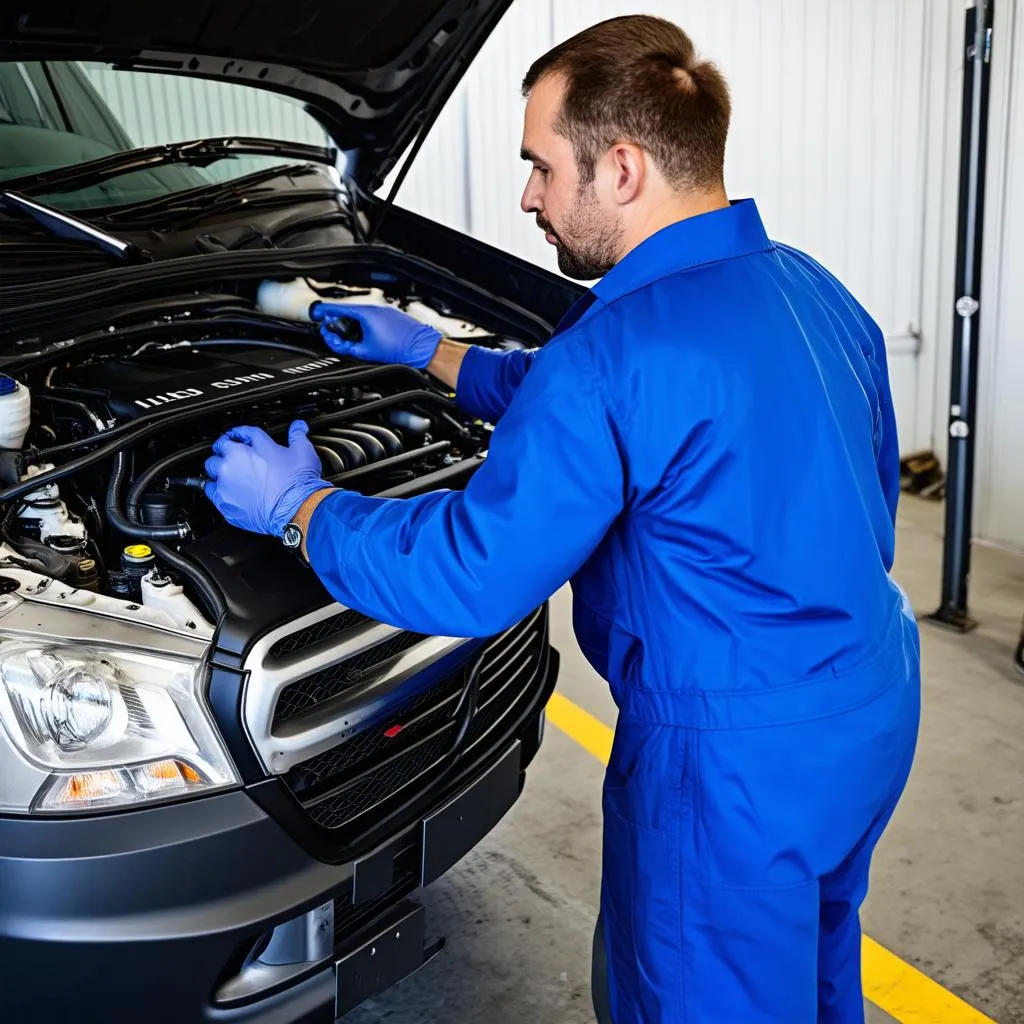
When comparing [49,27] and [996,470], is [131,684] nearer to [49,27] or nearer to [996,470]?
[49,27]

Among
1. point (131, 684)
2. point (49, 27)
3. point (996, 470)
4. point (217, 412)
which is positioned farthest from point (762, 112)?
point (131, 684)

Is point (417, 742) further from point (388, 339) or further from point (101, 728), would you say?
point (388, 339)

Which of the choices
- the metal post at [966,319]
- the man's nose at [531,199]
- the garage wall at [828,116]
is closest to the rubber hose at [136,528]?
the man's nose at [531,199]

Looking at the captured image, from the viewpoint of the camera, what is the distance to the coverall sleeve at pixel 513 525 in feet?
4.31

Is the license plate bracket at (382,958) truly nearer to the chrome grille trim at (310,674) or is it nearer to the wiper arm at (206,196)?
the chrome grille trim at (310,674)

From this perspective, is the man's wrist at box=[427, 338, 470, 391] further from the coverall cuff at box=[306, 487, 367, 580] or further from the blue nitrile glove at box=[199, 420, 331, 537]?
the coverall cuff at box=[306, 487, 367, 580]

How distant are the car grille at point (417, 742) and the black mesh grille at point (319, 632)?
5.9 inches

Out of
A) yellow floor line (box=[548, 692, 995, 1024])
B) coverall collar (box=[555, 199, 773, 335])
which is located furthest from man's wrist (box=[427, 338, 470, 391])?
yellow floor line (box=[548, 692, 995, 1024])

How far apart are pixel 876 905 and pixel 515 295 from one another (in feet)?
5.44

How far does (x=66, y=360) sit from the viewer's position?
2.05 meters

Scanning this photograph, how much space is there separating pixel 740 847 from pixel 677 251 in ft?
2.47

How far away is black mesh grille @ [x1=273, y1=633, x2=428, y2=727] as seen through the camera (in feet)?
5.06

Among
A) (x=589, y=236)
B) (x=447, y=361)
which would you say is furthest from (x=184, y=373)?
(x=589, y=236)

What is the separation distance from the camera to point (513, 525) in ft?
4.31
